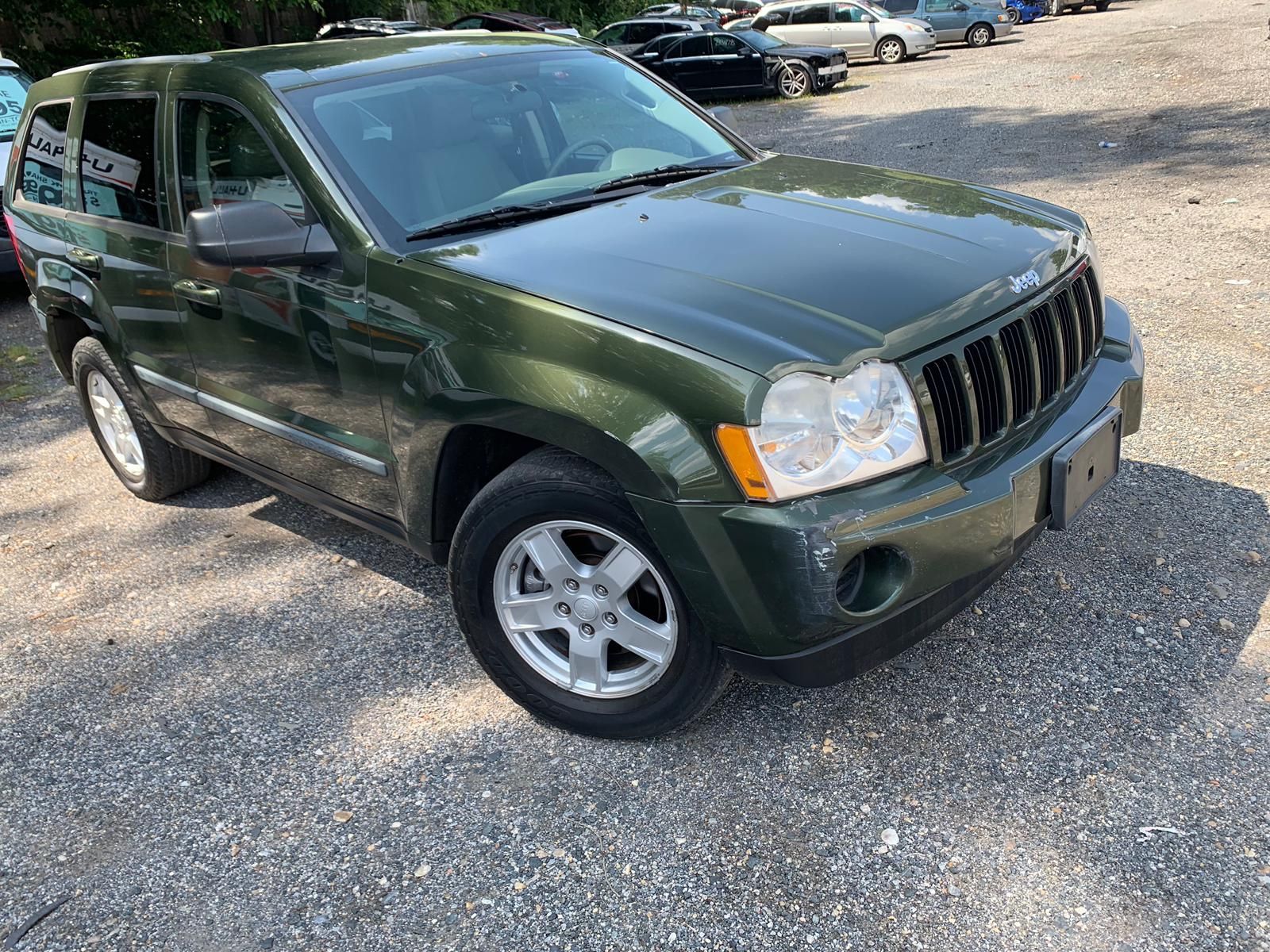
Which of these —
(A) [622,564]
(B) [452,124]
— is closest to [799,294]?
(A) [622,564]

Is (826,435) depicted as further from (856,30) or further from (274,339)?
(856,30)

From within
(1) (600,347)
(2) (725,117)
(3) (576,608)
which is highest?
(2) (725,117)

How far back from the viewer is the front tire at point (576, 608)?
2684 mm

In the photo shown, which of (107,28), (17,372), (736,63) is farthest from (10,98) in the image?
(736,63)

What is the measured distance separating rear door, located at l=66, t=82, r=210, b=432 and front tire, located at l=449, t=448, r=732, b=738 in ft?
5.31

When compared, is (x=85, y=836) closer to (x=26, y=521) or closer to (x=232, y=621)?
(x=232, y=621)

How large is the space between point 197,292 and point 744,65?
17.2 metres

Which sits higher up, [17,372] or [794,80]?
[17,372]

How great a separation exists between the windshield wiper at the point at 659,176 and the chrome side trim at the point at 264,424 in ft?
3.67

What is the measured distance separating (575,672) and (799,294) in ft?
3.91

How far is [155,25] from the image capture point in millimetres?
18172

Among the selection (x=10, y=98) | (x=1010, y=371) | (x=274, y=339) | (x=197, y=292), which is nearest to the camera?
(x=1010, y=371)

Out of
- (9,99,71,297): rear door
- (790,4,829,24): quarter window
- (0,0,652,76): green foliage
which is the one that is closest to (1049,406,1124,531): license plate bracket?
(9,99,71,297): rear door

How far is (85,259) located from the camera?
4250mm
